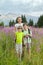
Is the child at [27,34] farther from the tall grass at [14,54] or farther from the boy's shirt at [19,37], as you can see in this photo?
the tall grass at [14,54]

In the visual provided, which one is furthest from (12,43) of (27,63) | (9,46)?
(27,63)

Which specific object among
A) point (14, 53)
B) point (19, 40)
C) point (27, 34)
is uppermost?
point (27, 34)

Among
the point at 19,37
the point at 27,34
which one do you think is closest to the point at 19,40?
the point at 19,37

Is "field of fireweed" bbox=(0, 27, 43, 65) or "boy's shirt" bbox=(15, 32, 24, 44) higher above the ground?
"boy's shirt" bbox=(15, 32, 24, 44)

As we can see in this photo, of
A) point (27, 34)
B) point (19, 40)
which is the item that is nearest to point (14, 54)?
point (19, 40)

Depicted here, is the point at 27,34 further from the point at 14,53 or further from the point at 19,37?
the point at 14,53

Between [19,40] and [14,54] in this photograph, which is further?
[19,40]

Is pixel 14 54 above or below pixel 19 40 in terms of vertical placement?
below

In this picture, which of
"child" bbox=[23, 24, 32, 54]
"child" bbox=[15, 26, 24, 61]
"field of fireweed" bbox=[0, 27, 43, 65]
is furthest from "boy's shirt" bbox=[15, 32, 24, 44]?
"field of fireweed" bbox=[0, 27, 43, 65]

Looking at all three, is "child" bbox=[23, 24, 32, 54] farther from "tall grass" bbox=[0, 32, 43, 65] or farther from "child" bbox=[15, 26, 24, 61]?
"tall grass" bbox=[0, 32, 43, 65]

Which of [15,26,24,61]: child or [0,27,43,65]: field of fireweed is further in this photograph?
[15,26,24,61]: child

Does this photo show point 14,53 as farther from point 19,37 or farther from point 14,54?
point 19,37

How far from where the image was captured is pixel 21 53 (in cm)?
790

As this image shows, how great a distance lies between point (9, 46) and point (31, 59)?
103 cm
